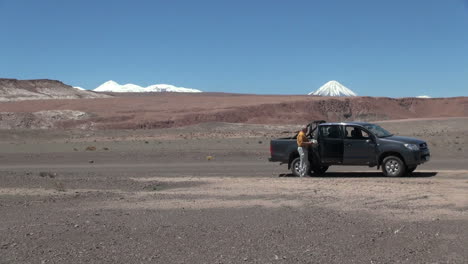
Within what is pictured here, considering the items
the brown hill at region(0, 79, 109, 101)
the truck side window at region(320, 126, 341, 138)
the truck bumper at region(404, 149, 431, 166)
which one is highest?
the brown hill at region(0, 79, 109, 101)

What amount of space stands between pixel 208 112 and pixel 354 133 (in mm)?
67333

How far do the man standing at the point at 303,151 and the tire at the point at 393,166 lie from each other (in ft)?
7.33

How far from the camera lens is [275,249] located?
7703 millimetres

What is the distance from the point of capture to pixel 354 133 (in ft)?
58.6

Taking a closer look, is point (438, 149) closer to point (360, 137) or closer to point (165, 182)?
point (360, 137)

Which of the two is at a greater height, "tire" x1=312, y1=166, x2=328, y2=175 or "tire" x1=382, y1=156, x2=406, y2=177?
"tire" x1=382, y1=156, x2=406, y2=177

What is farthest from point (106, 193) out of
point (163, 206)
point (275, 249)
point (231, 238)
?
point (275, 249)

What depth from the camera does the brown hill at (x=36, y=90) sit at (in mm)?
128625

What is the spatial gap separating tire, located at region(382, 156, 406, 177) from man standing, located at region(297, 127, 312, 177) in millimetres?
2235

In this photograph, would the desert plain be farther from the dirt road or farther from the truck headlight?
the truck headlight

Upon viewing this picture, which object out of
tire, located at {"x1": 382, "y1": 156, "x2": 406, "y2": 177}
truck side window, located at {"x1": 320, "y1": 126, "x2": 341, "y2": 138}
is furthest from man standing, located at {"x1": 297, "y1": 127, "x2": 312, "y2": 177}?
tire, located at {"x1": 382, "y1": 156, "x2": 406, "y2": 177}

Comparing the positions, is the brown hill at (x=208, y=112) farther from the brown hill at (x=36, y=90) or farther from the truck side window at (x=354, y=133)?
the truck side window at (x=354, y=133)

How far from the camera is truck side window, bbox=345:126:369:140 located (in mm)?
17781

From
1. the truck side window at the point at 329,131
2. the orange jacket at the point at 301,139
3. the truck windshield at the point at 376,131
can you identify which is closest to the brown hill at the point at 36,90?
the truck side window at the point at 329,131
